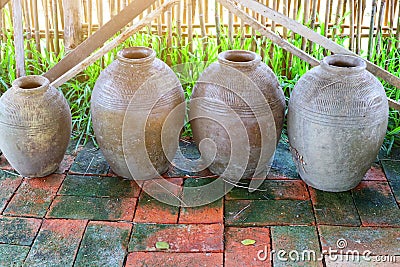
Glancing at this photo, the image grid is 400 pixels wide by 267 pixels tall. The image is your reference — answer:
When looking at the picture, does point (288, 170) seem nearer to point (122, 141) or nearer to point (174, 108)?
point (174, 108)

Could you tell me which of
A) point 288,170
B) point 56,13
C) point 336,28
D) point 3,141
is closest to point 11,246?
point 3,141

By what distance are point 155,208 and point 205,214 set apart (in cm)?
32

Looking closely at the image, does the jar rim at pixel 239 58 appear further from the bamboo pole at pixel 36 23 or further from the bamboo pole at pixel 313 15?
the bamboo pole at pixel 36 23

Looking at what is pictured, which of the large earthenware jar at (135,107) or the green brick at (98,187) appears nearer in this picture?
the large earthenware jar at (135,107)

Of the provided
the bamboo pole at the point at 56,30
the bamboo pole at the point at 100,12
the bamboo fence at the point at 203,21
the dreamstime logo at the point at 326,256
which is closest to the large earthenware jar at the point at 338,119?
the dreamstime logo at the point at 326,256

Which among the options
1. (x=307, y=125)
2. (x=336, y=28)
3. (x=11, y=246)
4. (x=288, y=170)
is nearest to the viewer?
(x=11, y=246)

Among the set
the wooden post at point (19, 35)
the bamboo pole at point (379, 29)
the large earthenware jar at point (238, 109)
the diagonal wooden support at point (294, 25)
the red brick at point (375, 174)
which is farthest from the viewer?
the bamboo pole at point (379, 29)

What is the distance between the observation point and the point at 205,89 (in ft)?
10.7

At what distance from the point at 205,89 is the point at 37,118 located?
1061 mm

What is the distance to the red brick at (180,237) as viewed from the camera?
2932 mm

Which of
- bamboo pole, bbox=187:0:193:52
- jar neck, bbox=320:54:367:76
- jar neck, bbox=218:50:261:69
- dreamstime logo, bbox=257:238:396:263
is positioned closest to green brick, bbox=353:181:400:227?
dreamstime logo, bbox=257:238:396:263

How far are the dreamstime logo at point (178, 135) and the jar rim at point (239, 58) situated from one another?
52 millimetres

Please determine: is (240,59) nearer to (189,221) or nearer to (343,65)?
(343,65)

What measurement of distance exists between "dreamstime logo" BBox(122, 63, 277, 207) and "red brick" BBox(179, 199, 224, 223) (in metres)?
0.05
